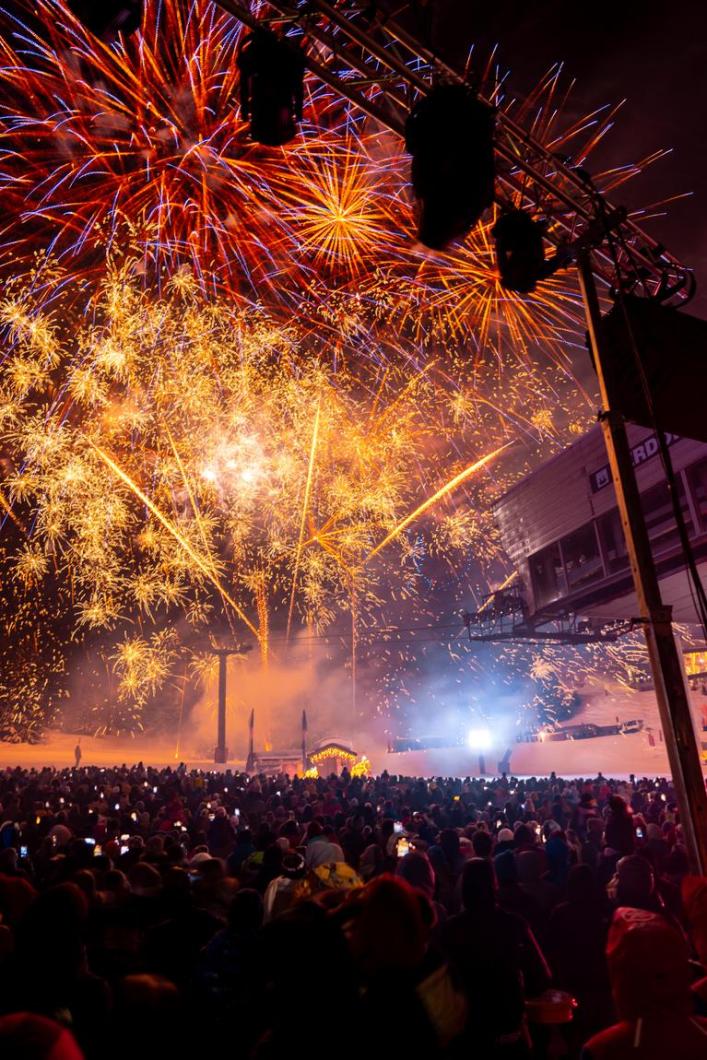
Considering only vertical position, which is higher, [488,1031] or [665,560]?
[665,560]

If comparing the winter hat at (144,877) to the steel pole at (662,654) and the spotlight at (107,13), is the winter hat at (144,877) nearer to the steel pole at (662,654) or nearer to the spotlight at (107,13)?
the steel pole at (662,654)

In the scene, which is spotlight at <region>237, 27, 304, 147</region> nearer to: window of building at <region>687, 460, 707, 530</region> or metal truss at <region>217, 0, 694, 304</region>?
metal truss at <region>217, 0, 694, 304</region>

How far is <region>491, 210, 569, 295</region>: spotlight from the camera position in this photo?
19.2ft

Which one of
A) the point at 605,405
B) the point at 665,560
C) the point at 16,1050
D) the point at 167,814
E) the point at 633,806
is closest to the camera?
the point at 16,1050

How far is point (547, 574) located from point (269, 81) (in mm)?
17443

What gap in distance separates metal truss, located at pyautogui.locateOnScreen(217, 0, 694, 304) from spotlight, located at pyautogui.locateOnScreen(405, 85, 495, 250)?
521 mm

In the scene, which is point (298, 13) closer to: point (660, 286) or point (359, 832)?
point (660, 286)

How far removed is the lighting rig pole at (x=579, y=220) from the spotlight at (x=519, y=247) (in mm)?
209

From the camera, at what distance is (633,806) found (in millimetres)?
13258

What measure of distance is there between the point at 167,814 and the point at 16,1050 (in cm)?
1142

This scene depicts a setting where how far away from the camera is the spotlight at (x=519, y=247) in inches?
230

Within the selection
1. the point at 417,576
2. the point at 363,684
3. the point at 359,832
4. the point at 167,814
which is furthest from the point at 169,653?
the point at 359,832

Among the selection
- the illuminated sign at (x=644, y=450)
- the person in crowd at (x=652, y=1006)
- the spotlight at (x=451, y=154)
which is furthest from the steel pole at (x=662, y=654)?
the illuminated sign at (x=644, y=450)

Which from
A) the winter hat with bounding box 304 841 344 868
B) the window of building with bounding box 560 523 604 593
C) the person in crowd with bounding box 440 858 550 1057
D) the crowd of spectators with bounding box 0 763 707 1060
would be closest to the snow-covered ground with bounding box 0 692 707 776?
the window of building with bounding box 560 523 604 593
